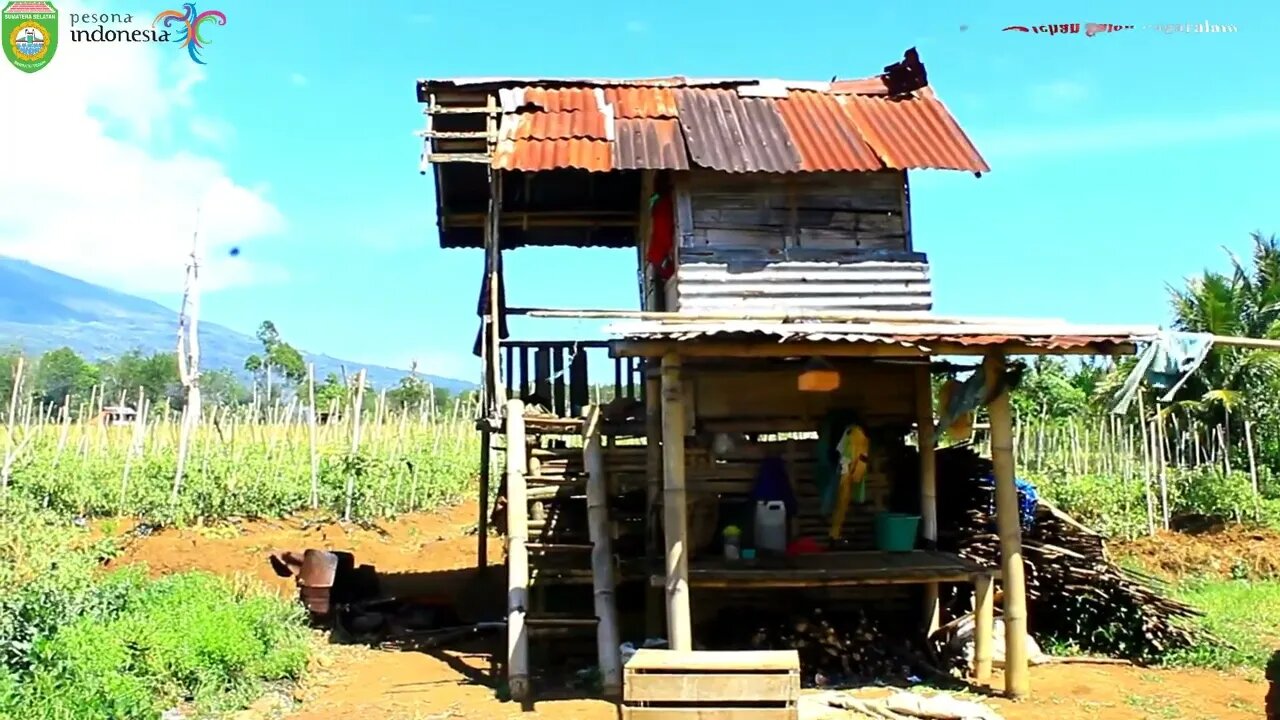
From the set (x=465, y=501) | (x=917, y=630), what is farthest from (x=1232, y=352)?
(x=465, y=501)

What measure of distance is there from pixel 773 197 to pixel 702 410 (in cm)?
206

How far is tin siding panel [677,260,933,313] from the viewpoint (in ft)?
32.6

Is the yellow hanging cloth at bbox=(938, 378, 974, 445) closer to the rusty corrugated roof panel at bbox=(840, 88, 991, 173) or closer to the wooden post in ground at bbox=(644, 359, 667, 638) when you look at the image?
the rusty corrugated roof panel at bbox=(840, 88, 991, 173)

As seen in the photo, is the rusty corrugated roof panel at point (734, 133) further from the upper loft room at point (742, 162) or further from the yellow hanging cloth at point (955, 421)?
the yellow hanging cloth at point (955, 421)

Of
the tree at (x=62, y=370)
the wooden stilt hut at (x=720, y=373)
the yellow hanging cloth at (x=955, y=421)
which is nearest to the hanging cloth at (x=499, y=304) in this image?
the wooden stilt hut at (x=720, y=373)

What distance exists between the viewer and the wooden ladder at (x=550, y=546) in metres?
8.93

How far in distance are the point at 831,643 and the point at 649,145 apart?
4.66 m

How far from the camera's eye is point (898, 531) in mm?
9727

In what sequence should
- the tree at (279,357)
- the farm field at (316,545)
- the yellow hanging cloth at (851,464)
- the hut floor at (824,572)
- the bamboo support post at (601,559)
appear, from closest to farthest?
1. the farm field at (316,545)
2. the hut floor at (824,572)
3. the bamboo support post at (601,559)
4. the yellow hanging cloth at (851,464)
5. the tree at (279,357)

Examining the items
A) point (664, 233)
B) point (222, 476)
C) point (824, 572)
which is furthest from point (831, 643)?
point (222, 476)

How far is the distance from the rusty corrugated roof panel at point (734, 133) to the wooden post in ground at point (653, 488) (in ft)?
6.52

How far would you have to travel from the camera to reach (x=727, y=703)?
691 centimetres

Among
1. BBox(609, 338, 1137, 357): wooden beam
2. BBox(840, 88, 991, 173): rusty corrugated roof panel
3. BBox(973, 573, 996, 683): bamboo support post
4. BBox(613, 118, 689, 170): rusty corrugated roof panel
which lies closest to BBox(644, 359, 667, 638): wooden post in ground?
BBox(613, 118, 689, 170): rusty corrugated roof panel

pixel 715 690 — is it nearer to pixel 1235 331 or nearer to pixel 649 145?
pixel 649 145
